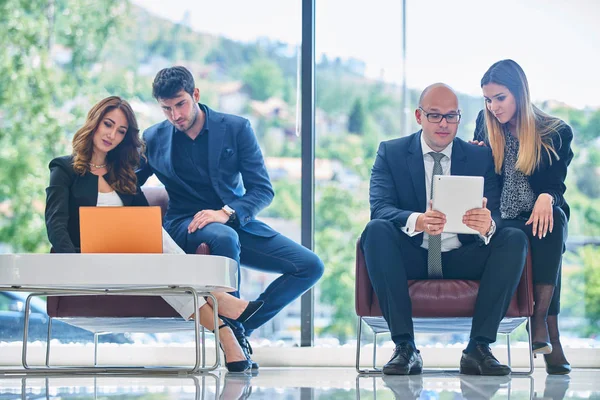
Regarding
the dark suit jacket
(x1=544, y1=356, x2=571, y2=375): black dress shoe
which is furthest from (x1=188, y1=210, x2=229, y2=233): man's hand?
(x1=544, y1=356, x2=571, y2=375): black dress shoe

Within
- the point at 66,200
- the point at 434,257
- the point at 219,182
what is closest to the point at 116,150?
the point at 66,200

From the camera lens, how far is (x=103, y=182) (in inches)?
153

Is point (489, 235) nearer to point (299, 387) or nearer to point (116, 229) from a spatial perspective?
point (299, 387)

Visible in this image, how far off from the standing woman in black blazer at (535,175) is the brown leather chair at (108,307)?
1.48 meters

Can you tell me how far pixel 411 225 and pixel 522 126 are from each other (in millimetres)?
724

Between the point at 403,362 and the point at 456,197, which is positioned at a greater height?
the point at 456,197

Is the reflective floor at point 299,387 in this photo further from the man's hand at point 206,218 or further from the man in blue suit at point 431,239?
the man's hand at point 206,218

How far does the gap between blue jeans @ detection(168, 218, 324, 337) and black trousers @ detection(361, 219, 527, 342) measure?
1.75ft

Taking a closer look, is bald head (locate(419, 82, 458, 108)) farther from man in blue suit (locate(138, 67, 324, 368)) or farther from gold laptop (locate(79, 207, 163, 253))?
gold laptop (locate(79, 207, 163, 253))

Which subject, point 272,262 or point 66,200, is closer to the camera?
point 66,200

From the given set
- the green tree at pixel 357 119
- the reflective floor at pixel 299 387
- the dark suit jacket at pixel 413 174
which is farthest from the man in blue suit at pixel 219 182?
the green tree at pixel 357 119

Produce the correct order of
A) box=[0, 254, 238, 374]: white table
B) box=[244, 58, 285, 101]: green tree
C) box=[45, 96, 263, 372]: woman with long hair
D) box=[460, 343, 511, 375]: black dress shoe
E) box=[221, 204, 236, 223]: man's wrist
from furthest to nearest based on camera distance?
box=[244, 58, 285, 101]: green tree, box=[221, 204, 236, 223]: man's wrist, box=[45, 96, 263, 372]: woman with long hair, box=[460, 343, 511, 375]: black dress shoe, box=[0, 254, 238, 374]: white table

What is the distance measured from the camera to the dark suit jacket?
3713 millimetres

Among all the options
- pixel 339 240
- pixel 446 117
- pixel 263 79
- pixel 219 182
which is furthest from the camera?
pixel 263 79
